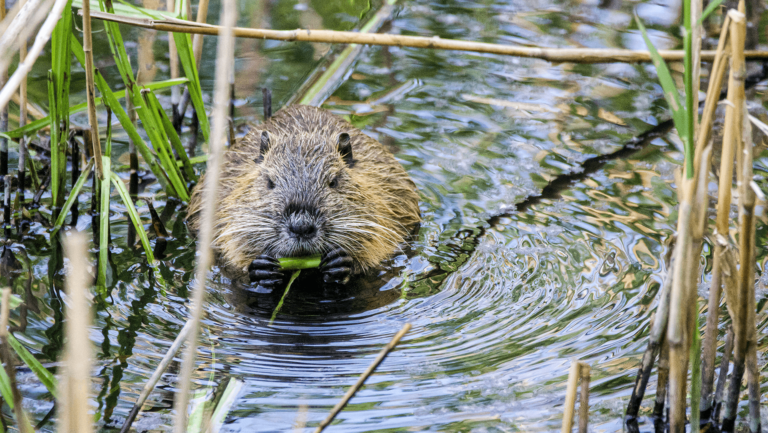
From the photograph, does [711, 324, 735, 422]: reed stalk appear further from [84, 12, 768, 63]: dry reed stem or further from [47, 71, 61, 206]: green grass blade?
[47, 71, 61, 206]: green grass blade

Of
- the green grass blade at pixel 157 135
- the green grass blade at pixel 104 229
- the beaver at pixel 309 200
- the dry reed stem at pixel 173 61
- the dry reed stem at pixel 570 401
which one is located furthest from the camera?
the dry reed stem at pixel 173 61

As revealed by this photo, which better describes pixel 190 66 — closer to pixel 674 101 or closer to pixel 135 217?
pixel 135 217

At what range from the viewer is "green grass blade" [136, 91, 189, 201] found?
388cm

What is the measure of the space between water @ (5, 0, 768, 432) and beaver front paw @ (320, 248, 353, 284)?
0.12 m

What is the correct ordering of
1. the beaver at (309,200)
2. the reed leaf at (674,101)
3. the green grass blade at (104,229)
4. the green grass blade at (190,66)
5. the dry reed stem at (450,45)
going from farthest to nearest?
1. the green grass blade at (190,66)
2. the beaver at (309,200)
3. the green grass blade at (104,229)
4. the dry reed stem at (450,45)
5. the reed leaf at (674,101)

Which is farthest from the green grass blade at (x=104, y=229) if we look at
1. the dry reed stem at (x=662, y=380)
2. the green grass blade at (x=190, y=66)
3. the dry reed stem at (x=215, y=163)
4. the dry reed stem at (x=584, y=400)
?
the dry reed stem at (x=662, y=380)

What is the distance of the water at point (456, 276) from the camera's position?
110 inches

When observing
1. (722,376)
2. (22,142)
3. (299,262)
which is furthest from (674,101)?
(22,142)

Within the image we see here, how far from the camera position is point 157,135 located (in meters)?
3.97

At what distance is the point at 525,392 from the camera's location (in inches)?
110

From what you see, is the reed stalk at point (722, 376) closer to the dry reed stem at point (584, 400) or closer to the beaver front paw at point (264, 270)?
the dry reed stem at point (584, 400)

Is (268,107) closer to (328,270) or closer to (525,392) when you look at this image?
(328,270)

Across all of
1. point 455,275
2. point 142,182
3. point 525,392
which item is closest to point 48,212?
point 142,182

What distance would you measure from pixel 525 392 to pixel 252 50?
404 centimetres
